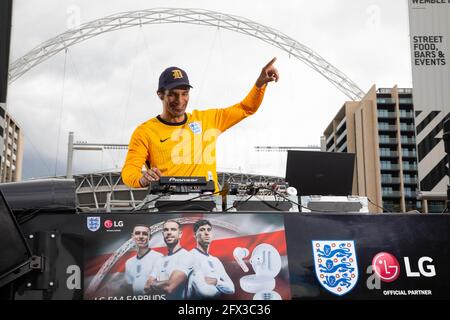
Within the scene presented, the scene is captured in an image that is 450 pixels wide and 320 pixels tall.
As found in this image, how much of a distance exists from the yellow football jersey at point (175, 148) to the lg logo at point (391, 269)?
3.13m

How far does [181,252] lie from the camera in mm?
3811

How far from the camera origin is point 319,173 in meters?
5.36

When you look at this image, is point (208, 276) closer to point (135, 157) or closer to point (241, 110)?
point (135, 157)

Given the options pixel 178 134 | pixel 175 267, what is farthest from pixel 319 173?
pixel 178 134

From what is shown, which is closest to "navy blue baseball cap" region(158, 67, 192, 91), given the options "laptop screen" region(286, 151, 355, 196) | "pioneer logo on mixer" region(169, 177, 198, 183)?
"laptop screen" region(286, 151, 355, 196)

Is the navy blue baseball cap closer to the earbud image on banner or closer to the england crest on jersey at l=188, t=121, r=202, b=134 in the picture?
the england crest on jersey at l=188, t=121, r=202, b=134

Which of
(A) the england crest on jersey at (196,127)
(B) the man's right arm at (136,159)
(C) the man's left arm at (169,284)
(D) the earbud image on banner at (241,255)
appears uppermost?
(A) the england crest on jersey at (196,127)

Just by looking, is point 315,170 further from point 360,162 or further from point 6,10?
point 360,162

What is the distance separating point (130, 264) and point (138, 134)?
3318 millimetres

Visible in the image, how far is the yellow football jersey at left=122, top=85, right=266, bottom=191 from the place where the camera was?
6809 mm

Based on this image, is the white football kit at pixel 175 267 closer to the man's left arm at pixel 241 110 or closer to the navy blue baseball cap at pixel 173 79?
the navy blue baseball cap at pixel 173 79

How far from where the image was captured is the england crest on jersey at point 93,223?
3.85 m

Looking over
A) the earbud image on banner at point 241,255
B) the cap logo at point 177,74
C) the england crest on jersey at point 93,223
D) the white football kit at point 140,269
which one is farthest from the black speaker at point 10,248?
the cap logo at point 177,74

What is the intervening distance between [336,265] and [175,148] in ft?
11.2
